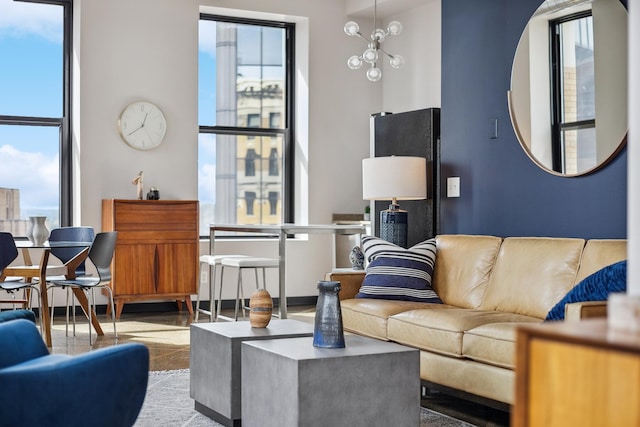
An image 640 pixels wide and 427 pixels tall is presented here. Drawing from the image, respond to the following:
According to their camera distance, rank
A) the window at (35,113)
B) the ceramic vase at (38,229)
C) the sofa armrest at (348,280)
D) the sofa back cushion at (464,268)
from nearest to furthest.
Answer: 1. the sofa back cushion at (464,268)
2. the sofa armrest at (348,280)
3. the ceramic vase at (38,229)
4. the window at (35,113)

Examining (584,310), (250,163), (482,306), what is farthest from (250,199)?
(584,310)

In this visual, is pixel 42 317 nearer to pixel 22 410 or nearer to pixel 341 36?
pixel 22 410

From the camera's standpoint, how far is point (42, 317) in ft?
18.6

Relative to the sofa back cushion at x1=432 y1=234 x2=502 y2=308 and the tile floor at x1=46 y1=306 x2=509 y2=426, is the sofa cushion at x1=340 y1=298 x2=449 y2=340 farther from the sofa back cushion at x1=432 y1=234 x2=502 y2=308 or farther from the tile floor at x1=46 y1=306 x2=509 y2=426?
the tile floor at x1=46 y1=306 x2=509 y2=426

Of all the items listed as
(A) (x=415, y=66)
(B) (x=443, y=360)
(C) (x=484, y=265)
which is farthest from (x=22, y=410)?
(A) (x=415, y=66)

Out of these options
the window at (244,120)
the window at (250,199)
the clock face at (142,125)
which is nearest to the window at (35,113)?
the clock face at (142,125)

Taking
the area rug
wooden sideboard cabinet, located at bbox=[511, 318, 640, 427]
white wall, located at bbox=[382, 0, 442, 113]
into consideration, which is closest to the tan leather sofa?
the area rug

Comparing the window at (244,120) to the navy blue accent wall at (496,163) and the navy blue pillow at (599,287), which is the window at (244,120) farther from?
the navy blue pillow at (599,287)

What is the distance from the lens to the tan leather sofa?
345 centimetres

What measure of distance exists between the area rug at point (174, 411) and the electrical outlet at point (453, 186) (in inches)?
69.8

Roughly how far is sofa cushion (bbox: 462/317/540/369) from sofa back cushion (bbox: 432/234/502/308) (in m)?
0.81

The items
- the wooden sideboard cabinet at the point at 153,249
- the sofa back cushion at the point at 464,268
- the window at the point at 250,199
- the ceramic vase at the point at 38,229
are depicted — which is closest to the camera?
the sofa back cushion at the point at 464,268

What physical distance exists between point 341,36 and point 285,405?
6.13 metres

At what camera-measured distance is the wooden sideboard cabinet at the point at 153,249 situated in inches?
279
